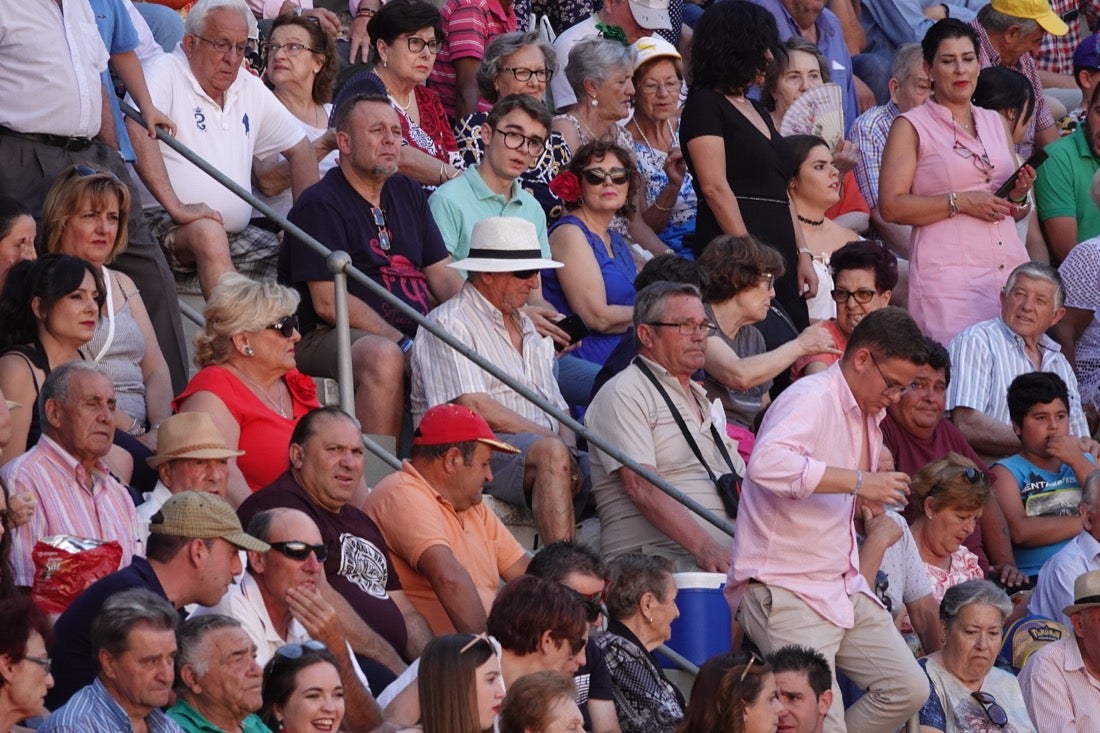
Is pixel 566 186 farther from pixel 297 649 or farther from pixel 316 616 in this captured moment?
pixel 297 649

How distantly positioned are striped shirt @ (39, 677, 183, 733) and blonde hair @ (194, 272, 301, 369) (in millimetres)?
2417

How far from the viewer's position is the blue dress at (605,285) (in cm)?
974

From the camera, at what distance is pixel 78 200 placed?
788cm

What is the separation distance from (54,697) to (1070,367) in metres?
6.24

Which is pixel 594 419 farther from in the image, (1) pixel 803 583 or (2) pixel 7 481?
(2) pixel 7 481

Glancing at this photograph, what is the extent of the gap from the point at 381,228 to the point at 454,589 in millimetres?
2307

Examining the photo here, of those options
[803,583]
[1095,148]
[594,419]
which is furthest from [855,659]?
[1095,148]

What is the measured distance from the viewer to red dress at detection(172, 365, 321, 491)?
771 centimetres

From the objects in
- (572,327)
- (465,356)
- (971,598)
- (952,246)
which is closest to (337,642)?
(465,356)

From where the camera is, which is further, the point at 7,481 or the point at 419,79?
the point at 419,79

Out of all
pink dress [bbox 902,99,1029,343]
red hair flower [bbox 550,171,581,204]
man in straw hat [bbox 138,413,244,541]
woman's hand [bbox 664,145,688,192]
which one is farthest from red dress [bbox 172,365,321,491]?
pink dress [bbox 902,99,1029,343]

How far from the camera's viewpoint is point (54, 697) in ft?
19.4

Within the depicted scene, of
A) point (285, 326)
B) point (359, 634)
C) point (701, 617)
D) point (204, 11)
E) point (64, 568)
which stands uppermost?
point (204, 11)

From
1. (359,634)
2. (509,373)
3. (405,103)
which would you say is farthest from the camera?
(405,103)
